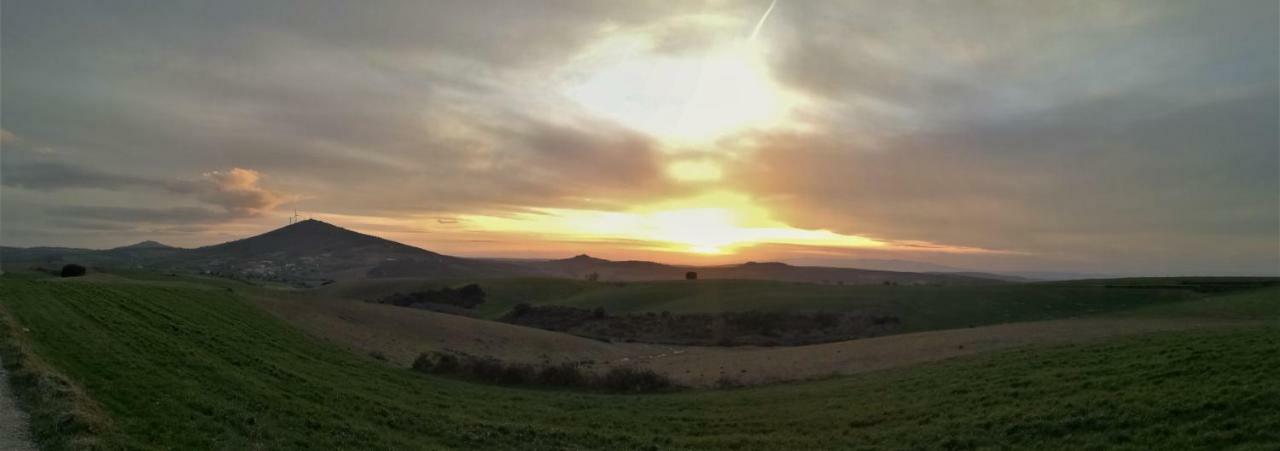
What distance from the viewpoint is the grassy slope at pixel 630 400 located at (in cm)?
1393

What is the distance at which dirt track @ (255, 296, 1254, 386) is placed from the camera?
118ft

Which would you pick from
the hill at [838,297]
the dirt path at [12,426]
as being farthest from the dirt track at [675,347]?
the dirt path at [12,426]

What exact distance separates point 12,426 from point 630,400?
2118 centimetres

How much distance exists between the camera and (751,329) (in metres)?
74.2

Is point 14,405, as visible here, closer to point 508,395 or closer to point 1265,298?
point 508,395

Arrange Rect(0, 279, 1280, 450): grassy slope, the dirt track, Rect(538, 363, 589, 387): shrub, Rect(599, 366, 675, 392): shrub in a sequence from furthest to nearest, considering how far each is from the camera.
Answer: the dirt track < Rect(538, 363, 589, 387): shrub < Rect(599, 366, 675, 392): shrub < Rect(0, 279, 1280, 450): grassy slope

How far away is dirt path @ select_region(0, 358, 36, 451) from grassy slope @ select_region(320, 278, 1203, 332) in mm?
64693

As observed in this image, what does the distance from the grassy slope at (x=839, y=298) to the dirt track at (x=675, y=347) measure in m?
15.3

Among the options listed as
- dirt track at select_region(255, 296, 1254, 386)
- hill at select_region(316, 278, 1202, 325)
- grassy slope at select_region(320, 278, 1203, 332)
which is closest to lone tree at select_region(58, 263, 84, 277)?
dirt track at select_region(255, 296, 1254, 386)

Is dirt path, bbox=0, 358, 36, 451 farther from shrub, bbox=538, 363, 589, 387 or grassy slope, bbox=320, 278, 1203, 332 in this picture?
grassy slope, bbox=320, 278, 1203, 332

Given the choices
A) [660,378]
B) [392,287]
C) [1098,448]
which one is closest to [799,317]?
[660,378]

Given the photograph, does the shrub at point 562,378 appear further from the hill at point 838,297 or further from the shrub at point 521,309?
the shrub at point 521,309

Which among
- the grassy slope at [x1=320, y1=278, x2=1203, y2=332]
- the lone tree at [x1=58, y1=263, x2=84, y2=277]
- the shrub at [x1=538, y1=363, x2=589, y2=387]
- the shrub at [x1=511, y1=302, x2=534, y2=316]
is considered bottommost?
the shrub at [x1=511, y1=302, x2=534, y2=316]

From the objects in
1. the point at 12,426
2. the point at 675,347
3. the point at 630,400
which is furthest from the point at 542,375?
the point at 675,347
